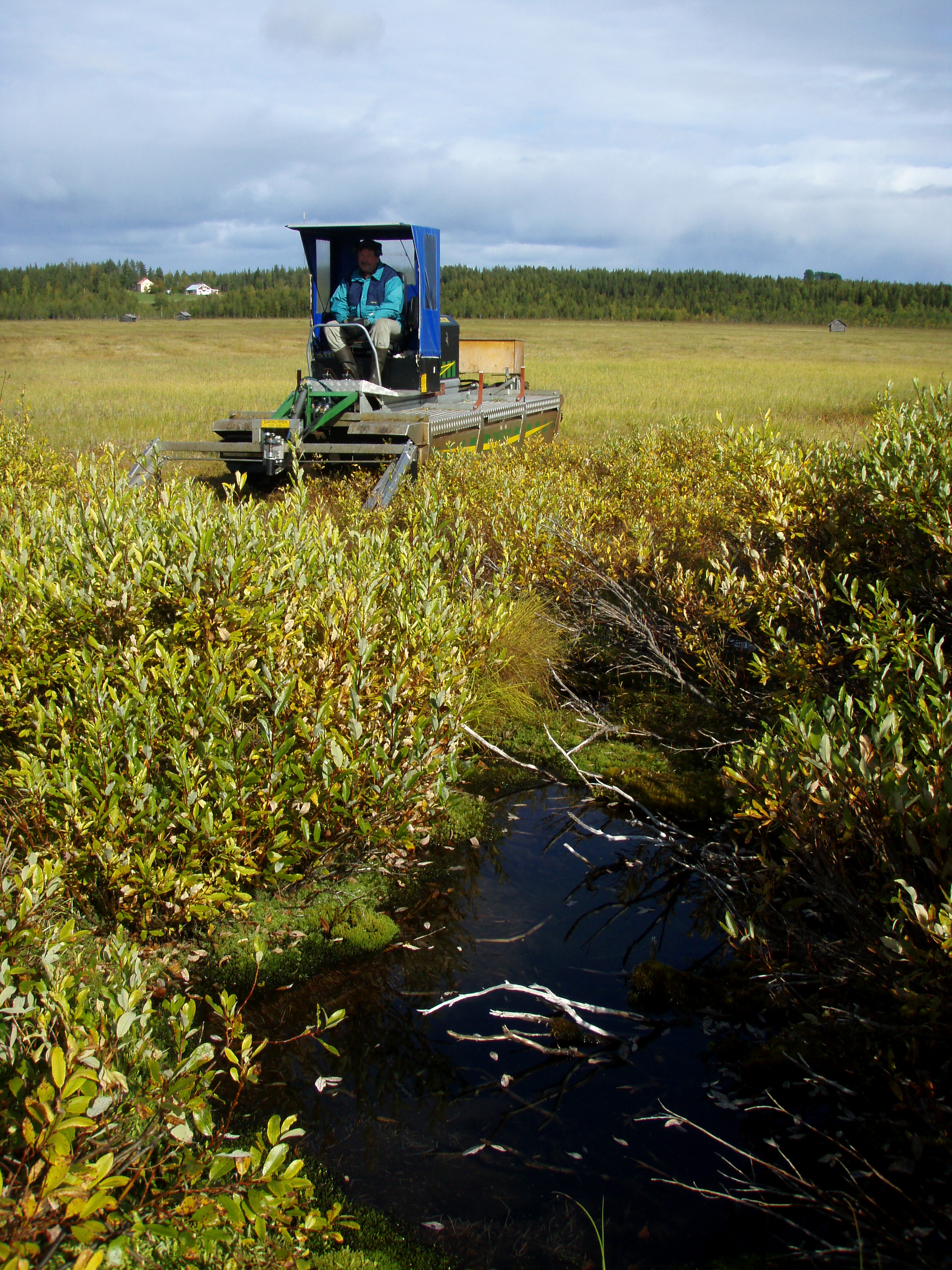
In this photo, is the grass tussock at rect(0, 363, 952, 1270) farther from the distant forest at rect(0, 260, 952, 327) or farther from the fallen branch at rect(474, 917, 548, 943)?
the distant forest at rect(0, 260, 952, 327)

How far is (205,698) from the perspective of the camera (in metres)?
3.60

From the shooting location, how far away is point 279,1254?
7.43 feet

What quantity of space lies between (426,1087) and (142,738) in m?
1.66

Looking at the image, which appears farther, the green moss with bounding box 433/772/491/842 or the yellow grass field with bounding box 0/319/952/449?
the yellow grass field with bounding box 0/319/952/449

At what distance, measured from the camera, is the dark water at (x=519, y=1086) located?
8.51ft

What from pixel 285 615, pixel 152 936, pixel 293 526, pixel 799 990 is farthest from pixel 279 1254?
pixel 293 526

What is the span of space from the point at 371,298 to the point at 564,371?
25.1 meters

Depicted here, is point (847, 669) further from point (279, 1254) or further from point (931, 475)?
point (279, 1254)

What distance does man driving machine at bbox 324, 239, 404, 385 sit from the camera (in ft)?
36.5

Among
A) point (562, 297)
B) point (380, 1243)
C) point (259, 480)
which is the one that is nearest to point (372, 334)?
point (259, 480)

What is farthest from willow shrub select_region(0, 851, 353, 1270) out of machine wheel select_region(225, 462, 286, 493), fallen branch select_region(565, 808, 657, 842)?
machine wheel select_region(225, 462, 286, 493)

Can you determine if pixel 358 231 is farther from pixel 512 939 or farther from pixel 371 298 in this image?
pixel 512 939

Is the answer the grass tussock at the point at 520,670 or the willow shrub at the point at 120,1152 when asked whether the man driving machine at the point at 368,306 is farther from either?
the willow shrub at the point at 120,1152

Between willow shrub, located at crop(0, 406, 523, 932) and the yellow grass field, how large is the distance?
9931 mm
